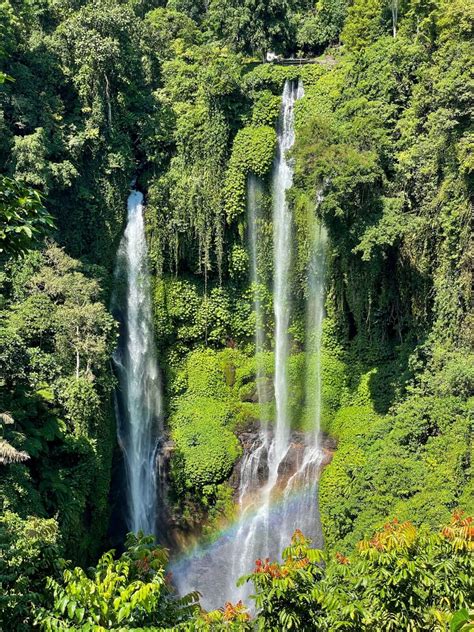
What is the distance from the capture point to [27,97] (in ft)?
66.0

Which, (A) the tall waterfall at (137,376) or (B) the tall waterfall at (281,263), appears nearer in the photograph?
(A) the tall waterfall at (137,376)

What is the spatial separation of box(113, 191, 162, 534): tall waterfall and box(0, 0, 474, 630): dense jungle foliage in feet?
1.48

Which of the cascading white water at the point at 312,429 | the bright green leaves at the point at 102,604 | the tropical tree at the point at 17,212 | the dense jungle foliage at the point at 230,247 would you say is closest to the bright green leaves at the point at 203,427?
the dense jungle foliage at the point at 230,247

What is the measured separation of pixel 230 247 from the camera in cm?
2103

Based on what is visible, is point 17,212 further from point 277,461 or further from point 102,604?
point 277,461

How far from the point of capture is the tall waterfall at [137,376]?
1886 cm

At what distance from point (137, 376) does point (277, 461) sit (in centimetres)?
511

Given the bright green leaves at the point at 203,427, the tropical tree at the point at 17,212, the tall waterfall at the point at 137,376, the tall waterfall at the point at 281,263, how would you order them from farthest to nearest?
1. the tall waterfall at the point at 281,263
2. the tall waterfall at the point at 137,376
3. the bright green leaves at the point at 203,427
4. the tropical tree at the point at 17,212

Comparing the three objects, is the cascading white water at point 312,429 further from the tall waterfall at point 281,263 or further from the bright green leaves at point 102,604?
the bright green leaves at point 102,604

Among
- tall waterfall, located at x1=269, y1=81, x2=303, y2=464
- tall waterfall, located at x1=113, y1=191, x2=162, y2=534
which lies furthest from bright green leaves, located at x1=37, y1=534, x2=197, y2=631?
tall waterfall, located at x1=269, y1=81, x2=303, y2=464

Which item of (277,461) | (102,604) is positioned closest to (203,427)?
(277,461)

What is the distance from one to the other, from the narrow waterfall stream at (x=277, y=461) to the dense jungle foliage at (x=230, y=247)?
0.33 m

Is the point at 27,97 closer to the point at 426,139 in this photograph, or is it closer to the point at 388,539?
the point at 426,139

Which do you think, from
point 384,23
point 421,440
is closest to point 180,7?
point 384,23
